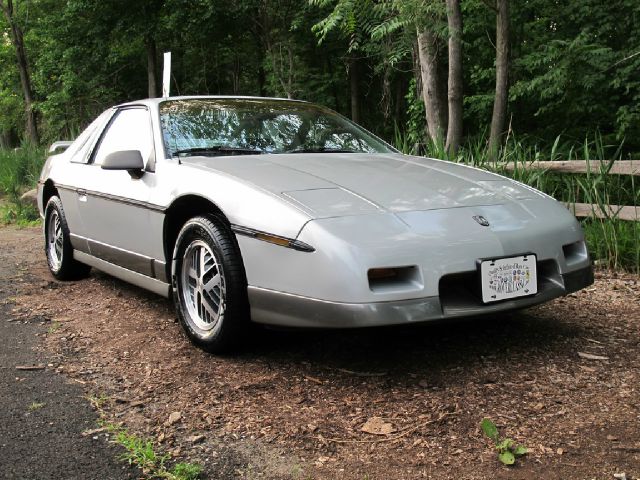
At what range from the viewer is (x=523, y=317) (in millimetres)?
3654

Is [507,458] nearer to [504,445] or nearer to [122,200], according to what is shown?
[504,445]

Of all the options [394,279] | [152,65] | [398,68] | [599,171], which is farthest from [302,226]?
[152,65]

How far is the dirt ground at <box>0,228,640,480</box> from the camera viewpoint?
2123mm

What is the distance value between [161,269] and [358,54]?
614 inches

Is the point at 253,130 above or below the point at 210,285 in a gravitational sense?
above

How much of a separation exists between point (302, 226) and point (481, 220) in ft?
2.75

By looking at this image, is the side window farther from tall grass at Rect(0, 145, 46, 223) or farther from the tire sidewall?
tall grass at Rect(0, 145, 46, 223)

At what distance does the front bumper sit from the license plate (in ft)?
0.12

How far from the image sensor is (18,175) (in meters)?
12.2

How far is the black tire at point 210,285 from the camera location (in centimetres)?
295

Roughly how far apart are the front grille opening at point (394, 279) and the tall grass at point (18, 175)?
8.65 m

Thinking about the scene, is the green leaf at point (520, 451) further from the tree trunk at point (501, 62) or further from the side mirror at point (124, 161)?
the tree trunk at point (501, 62)

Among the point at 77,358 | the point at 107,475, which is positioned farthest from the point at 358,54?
the point at 107,475

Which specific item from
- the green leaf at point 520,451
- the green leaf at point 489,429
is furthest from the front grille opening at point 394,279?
the green leaf at point 520,451
